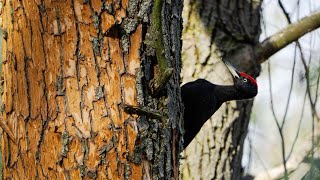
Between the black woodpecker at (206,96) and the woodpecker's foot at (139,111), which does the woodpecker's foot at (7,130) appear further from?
the black woodpecker at (206,96)

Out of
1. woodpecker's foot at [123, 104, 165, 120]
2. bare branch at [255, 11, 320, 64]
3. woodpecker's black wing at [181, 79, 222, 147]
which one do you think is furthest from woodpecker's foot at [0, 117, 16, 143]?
bare branch at [255, 11, 320, 64]

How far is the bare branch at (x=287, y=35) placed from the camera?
3.17m

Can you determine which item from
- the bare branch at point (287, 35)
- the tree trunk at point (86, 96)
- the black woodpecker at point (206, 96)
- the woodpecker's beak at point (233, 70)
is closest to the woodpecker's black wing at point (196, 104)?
the black woodpecker at point (206, 96)

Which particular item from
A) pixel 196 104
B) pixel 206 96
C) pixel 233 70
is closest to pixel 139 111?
pixel 196 104

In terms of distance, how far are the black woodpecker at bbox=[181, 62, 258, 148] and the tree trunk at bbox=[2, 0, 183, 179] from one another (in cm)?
107

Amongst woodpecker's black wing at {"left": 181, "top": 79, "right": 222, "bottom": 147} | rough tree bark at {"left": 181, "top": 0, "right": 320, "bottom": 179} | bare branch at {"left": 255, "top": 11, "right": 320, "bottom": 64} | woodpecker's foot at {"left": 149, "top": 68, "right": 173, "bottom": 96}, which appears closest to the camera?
woodpecker's foot at {"left": 149, "top": 68, "right": 173, "bottom": 96}

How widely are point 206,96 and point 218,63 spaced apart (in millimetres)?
351

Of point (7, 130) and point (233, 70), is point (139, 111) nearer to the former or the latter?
point (7, 130)

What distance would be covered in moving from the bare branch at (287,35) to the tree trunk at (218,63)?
0.11 metres

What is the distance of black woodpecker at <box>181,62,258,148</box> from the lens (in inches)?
116

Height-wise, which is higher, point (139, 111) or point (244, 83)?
point (244, 83)

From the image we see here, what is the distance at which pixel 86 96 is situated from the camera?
1.80 m

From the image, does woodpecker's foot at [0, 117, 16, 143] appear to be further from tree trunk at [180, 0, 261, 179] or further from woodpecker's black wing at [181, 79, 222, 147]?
tree trunk at [180, 0, 261, 179]

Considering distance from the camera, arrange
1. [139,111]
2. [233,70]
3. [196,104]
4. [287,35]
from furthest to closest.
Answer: [233,70]
[287,35]
[196,104]
[139,111]
